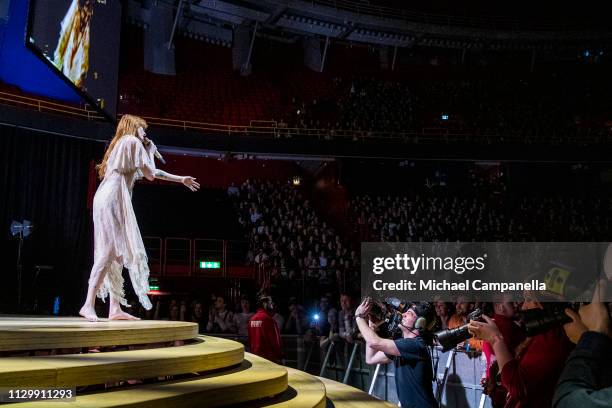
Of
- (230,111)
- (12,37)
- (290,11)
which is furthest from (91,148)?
(290,11)

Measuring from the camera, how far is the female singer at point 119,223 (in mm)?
4297

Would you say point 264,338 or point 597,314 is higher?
point 597,314

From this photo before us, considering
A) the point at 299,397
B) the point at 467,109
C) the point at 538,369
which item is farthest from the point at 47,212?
the point at 467,109

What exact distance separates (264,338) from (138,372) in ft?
14.1

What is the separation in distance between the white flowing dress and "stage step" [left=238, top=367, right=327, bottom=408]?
1.52 metres

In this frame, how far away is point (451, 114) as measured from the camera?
2162 centimetres

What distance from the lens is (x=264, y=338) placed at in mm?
6582

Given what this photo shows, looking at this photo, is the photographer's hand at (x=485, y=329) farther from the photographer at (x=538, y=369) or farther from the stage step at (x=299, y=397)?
the stage step at (x=299, y=397)

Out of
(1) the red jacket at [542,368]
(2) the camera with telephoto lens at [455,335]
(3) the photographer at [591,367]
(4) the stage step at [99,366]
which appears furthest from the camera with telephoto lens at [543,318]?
(4) the stage step at [99,366]

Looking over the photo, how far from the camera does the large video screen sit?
6051 millimetres

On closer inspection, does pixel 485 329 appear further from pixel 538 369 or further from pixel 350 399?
pixel 350 399

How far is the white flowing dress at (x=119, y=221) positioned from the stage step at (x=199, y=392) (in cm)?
154

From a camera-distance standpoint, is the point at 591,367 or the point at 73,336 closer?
the point at 591,367

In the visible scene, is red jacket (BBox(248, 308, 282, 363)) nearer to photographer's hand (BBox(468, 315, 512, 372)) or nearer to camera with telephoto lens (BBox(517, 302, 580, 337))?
photographer's hand (BBox(468, 315, 512, 372))
